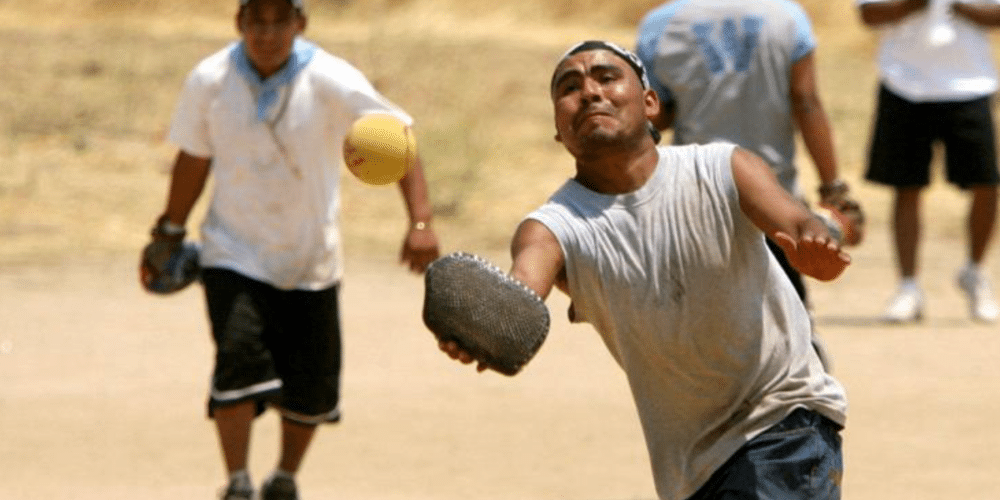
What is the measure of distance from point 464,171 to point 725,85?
804cm

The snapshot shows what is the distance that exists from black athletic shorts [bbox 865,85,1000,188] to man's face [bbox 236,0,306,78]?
4.54m

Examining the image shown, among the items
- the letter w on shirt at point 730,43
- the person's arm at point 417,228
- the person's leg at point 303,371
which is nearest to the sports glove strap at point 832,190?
the letter w on shirt at point 730,43

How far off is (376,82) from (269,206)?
39.0 ft

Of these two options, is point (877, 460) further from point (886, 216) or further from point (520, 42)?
point (520, 42)

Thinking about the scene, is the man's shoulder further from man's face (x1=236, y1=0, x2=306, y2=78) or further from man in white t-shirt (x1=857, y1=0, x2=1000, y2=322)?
man in white t-shirt (x1=857, y1=0, x2=1000, y2=322)

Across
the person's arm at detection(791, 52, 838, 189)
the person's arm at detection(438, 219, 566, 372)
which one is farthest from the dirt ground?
the person's arm at detection(438, 219, 566, 372)

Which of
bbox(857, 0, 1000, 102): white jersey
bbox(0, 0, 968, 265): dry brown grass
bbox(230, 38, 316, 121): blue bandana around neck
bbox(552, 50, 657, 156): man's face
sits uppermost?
bbox(552, 50, 657, 156): man's face

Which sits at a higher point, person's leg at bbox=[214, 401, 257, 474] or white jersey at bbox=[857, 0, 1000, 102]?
person's leg at bbox=[214, 401, 257, 474]

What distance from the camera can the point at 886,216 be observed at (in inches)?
588

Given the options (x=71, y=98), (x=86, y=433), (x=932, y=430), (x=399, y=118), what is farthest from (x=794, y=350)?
(x=71, y=98)

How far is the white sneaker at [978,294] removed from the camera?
11.1 metres

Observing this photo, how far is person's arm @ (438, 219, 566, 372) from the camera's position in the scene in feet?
14.7

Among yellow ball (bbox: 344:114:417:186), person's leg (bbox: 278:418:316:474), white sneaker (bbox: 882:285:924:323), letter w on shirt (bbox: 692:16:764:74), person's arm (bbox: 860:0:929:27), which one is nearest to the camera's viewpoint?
yellow ball (bbox: 344:114:417:186)

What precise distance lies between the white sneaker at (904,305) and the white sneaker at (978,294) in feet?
0.78
